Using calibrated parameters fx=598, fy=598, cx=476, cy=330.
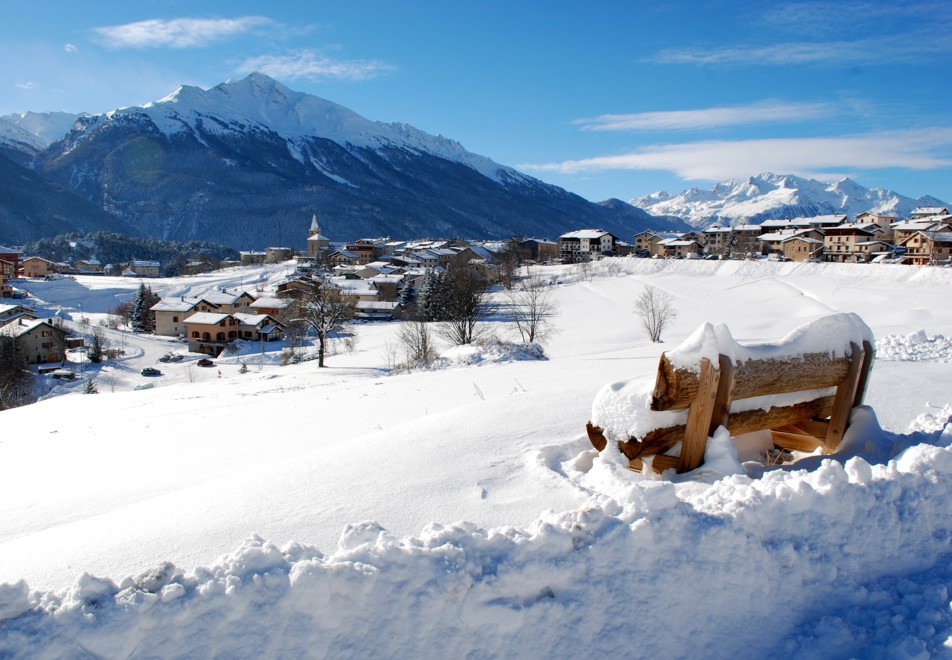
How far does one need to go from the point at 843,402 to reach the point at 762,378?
1.26 metres

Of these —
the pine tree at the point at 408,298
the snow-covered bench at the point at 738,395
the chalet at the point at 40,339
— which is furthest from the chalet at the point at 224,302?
the snow-covered bench at the point at 738,395

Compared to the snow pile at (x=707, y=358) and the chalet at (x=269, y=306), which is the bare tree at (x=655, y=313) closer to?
the snow pile at (x=707, y=358)

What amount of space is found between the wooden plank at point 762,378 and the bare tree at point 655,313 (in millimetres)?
33342

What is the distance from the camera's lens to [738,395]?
4973 mm

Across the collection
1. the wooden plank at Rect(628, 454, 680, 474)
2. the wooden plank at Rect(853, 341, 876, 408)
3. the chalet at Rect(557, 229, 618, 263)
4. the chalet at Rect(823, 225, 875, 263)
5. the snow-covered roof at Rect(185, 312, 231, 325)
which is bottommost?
the snow-covered roof at Rect(185, 312, 231, 325)

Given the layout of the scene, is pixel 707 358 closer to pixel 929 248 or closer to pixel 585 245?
pixel 929 248

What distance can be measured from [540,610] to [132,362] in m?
57.0

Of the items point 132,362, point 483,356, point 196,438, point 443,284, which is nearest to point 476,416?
point 196,438

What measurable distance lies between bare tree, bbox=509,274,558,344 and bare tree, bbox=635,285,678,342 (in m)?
7.13

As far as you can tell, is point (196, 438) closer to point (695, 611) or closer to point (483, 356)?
point (695, 611)

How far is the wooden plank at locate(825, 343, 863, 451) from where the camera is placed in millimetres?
5629

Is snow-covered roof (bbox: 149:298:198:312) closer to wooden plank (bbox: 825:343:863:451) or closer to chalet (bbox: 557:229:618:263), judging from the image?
wooden plank (bbox: 825:343:863:451)

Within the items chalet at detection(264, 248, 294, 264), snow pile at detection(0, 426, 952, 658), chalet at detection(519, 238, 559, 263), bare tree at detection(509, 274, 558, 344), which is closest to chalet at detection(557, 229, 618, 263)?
chalet at detection(519, 238, 559, 263)

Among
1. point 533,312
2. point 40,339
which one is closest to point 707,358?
point 533,312
